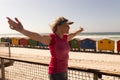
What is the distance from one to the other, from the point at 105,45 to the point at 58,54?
2129 cm

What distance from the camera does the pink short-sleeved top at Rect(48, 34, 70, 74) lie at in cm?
356

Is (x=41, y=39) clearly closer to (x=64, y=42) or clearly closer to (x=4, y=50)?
(x=64, y=42)

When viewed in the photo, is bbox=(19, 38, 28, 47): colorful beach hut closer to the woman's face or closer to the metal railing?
the metal railing

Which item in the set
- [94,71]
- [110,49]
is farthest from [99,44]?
[94,71]

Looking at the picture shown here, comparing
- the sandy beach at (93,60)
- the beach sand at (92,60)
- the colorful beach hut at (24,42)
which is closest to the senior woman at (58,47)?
the beach sand at (92,60)

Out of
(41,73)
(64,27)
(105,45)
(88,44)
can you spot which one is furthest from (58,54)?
(88,44)

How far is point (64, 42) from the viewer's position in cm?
361

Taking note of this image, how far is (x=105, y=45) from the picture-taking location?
24375mm

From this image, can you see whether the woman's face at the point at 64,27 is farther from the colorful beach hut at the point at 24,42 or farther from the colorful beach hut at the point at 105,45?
the colorful beach hut at the point at 24,42

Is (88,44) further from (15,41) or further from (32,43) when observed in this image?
(15,41)

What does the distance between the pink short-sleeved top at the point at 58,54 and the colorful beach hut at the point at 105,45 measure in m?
20.5

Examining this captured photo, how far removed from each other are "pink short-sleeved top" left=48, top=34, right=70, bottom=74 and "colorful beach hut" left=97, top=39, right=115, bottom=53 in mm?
20543

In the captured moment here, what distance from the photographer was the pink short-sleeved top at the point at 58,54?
356cm

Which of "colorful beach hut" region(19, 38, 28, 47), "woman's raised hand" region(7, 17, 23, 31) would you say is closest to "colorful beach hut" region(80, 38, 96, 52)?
"colorful beach hut" region(19, 38, 28, 47)
